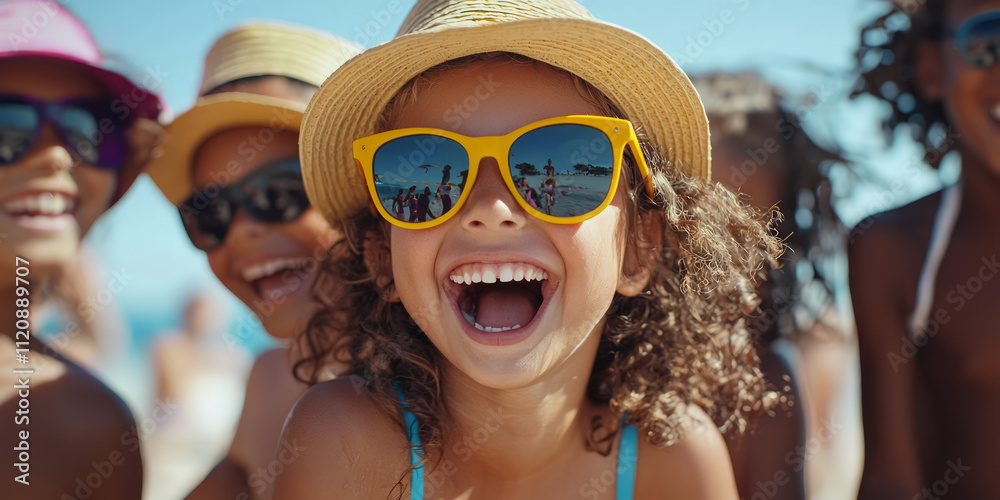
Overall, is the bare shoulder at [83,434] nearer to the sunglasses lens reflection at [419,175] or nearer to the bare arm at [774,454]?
the sunglasses lens reflection at [419,175]

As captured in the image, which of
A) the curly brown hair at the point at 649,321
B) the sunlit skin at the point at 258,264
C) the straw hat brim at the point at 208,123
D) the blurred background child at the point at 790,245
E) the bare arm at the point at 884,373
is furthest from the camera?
the blurred background child at the point at 790,245

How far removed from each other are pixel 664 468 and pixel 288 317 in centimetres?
173

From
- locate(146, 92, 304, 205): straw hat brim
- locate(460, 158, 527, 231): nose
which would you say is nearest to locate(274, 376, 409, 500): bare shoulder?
locate(460, 158, 527, 231): nose

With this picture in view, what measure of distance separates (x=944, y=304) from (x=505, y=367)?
191 centimetres

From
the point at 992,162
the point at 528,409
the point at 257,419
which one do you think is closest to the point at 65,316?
the point at 257,419

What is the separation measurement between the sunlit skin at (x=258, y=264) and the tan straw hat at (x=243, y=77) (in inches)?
1.9

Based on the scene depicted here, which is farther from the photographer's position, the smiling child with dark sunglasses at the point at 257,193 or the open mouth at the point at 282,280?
the open mouth at the point at 282,280

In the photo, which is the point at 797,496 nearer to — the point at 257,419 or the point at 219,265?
the point at 257,419

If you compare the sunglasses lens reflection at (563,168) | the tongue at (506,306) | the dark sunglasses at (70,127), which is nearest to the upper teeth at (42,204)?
the dark sunglasses at (70,127)

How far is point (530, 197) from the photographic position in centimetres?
184

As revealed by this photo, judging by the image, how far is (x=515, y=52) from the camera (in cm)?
199

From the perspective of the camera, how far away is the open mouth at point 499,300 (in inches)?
77.5

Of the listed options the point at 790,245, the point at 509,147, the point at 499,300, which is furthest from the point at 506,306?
the point at 790,245

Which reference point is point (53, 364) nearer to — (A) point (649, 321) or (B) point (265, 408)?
(B) point (265, 408)
